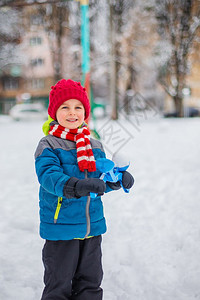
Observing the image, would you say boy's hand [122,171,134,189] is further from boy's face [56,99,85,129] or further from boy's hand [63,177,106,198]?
boy's face [56,99,85,129]

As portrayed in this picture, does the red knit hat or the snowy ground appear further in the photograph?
the snowy ground

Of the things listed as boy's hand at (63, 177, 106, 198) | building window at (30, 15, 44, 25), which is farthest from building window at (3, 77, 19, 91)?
boy's hand at (63, 177, 106, 198)

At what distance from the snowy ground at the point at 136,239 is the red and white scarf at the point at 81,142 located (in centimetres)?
104

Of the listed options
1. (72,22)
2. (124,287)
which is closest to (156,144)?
(124,287)

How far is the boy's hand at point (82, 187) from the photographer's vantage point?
164cm

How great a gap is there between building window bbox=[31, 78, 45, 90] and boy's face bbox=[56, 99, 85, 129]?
39.2m

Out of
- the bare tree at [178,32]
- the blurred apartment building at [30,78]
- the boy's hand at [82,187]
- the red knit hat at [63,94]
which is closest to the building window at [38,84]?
the blurred apartment building at [30,78]

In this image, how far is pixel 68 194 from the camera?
5.43ft

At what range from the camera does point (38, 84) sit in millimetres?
40156

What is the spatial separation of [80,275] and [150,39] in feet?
70.1

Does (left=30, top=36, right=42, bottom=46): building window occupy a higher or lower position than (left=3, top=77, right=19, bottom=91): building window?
higher

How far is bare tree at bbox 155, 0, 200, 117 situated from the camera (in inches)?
760

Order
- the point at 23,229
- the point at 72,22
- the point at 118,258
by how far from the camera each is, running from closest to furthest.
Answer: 1. the point at 118,258
2. the point at 23,229
3. the point at 72,22

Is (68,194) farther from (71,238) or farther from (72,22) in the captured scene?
(72,22)
